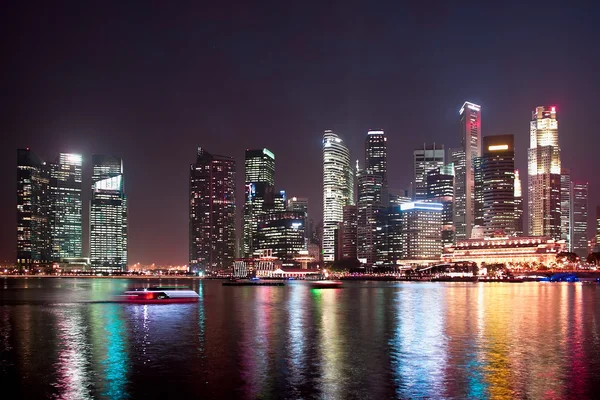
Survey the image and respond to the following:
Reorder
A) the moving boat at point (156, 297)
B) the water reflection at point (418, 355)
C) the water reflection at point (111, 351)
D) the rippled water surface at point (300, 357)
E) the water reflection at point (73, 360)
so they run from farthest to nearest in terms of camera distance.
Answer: the moving boat at point (156, 297) → the water reflection at point (418, 355) → the water reflection at point (111, 351) → the rippled water surface at point (300, 357) → the water reflection at point (73, 360)

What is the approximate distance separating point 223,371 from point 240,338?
13.8 meters

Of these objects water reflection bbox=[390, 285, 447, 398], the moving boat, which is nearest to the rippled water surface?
water reflection bbox=[390, 285, 447, 398]

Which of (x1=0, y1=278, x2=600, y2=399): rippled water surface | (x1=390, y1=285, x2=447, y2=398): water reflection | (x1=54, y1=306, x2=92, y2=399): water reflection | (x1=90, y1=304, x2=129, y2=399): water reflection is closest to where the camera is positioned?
(x1=54, y1=306, x2=92, y2=399): water reflection

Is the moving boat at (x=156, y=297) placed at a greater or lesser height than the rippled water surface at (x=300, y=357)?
lesser

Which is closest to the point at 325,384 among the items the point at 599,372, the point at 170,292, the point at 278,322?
Result: the point at 599,372

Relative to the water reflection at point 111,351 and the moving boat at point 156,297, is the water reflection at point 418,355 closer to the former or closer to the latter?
the water reflection at point 111,351

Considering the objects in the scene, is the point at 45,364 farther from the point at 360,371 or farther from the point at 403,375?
the point at 403,375

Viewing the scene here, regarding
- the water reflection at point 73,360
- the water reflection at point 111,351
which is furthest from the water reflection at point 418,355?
the water reflection at point 73,360

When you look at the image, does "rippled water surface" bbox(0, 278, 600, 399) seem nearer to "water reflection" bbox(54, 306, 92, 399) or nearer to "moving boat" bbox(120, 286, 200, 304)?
"water reflection" bbox(54, 306, 92, 399)

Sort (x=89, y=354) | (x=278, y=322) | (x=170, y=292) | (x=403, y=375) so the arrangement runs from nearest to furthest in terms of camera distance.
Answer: (x=403, y=375) → (x=89, y=354) → (x=278, y=322) → (x=170, y=292)

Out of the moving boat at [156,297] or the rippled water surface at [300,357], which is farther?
the moving boat at [156,297]

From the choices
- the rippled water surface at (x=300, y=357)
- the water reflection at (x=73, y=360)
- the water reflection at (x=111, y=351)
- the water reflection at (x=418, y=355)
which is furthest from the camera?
the water reflection at (x=418, y=355)

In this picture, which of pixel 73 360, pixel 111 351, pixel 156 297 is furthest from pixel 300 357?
pixel 156 297

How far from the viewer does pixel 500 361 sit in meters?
34.4
